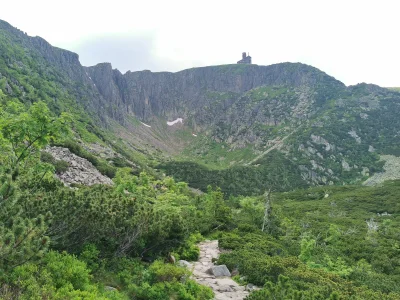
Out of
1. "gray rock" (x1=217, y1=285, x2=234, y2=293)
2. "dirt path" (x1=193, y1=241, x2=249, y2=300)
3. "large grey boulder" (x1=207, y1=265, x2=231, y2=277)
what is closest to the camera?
"dirt path" (x1=193, y1=241, x2=249, y2=300)

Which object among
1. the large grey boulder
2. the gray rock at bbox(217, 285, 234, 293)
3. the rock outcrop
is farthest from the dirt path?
the rock outcrop

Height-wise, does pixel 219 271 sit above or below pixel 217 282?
below

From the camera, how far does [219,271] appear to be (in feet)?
60.0

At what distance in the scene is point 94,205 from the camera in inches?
500

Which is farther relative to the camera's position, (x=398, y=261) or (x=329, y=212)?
(x=329, y=212)

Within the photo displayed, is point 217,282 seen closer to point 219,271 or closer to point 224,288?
point 224,288

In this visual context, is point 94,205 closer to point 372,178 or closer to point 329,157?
point 372,178

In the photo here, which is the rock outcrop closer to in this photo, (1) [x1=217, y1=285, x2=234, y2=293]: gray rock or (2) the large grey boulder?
(2) the large grey boulder

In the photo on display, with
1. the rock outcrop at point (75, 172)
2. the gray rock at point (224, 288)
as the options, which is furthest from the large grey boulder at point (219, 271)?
the rock outcrop at point (75, 172)

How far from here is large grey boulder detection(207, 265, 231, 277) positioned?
59.6 feet

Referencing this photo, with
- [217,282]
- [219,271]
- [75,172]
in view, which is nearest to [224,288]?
[217,282]

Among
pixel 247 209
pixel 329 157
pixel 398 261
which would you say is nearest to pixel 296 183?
pixel 329 157

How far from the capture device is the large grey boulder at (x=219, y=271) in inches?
715

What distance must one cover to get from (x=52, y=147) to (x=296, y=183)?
11443 centimetres
